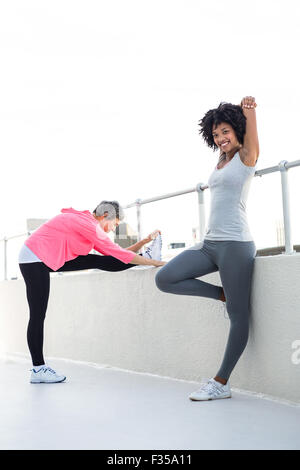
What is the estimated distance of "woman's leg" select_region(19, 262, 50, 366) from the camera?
3885mm

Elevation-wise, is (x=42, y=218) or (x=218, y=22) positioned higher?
(x=218, y=22)

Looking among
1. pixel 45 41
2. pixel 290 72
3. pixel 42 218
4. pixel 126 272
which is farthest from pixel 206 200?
pixel 290 72

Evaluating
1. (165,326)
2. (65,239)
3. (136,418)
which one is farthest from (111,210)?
(136,418)

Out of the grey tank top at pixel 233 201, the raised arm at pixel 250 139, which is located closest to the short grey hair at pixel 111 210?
the grey tank top at pixel 233 201

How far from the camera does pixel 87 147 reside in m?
19.2

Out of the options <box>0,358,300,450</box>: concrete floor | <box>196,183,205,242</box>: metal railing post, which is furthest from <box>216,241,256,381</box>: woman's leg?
<box>196,183,205,242</box>: metal railing post

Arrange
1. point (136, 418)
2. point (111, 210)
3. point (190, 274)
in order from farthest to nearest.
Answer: point (111, 210)
point (190, 274)
point (136, 418)

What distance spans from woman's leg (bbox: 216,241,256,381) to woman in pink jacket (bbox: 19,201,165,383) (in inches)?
36.6

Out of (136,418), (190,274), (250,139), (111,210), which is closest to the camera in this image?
(136,418)

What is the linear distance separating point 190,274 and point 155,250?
2.39ft

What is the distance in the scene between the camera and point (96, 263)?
402 cm

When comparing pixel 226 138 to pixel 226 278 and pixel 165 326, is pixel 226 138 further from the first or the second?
pixel 165 326

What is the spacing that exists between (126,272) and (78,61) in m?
13.0
